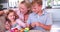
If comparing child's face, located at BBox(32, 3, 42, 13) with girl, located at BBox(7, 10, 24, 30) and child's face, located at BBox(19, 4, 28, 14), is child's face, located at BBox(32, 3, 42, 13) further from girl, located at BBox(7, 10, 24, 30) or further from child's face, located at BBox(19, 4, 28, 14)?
girl, located at BBox(7, 10, 24, 30)

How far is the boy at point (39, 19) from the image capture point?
1.49m

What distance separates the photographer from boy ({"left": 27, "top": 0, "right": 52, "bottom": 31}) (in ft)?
4.90

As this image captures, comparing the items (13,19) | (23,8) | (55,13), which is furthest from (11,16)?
(55,13)

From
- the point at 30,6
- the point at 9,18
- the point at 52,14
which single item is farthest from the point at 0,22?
the point at 52,14

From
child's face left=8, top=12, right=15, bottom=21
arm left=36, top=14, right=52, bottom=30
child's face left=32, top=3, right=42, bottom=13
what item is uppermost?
child's face left=32, top=3, right=42, bottom=13

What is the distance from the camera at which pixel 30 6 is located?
1.50 metres

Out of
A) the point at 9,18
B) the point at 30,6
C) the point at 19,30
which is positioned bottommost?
the point at 19,30

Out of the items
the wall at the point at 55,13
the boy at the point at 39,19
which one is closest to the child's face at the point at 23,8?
the boy at the point at 39,19

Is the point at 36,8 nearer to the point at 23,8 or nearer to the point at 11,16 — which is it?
the point at 23,8

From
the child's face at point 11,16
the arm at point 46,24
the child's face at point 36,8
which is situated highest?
the child's face at point 36,8

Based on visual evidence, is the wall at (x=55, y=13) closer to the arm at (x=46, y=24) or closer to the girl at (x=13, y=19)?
the arm at (x=46, y=24)

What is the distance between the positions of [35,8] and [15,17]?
0.69ft

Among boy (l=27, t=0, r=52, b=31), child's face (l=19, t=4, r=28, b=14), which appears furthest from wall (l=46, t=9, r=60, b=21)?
child's face (l=19, t=4, r=28, b=14)

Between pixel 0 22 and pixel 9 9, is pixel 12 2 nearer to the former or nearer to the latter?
pixel 9 9
